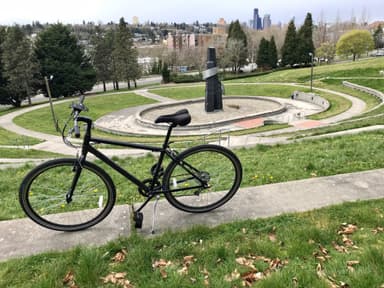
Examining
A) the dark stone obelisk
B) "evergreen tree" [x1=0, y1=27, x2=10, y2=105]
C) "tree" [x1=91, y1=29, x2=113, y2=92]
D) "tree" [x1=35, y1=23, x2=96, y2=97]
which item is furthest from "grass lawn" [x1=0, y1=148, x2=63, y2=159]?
"tree" [x1=91, y1=29, x2=113, y2=92]

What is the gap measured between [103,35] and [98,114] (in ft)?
68.1

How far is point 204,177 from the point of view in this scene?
3252mm

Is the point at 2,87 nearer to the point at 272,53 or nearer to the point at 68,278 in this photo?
the point at 68,278

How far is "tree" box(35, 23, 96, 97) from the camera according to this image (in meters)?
36.1

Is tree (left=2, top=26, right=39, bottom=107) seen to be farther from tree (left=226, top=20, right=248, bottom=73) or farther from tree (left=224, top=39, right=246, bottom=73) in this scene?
tree (left=226, top=20, right=248, bottom=73)

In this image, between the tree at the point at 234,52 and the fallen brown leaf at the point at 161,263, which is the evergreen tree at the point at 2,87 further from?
the fallen brown leaf at the point at 161,263

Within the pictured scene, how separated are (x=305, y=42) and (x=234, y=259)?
56.3 metres

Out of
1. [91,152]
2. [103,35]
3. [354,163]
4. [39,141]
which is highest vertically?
[103,35]

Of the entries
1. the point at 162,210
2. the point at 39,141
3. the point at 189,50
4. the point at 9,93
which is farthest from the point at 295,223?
the point at 189,50

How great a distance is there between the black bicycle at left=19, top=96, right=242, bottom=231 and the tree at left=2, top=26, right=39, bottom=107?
3188cm

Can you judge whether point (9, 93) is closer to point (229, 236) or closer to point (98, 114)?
point (98, 114)

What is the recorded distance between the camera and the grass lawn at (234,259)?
2.09 m

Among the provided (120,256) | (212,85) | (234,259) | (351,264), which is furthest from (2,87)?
(351,264)

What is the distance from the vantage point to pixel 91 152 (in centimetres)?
284
